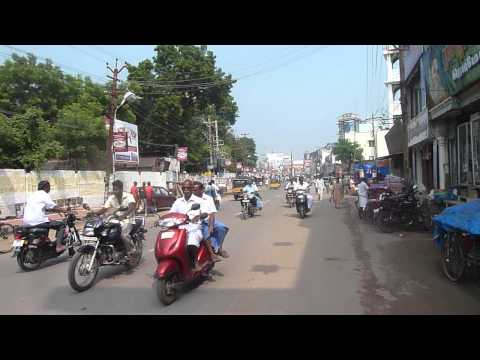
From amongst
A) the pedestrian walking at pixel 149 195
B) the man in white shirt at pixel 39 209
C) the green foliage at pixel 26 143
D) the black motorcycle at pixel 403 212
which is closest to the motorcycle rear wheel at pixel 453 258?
the black motorcycle at pixel 403 212

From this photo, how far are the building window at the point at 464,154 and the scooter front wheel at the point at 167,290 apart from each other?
1101 cm

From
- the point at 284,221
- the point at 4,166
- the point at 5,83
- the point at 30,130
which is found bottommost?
the point at 284,221

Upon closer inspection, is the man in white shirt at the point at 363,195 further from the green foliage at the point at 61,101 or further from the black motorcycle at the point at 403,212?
the green foliage at the point at 61,101

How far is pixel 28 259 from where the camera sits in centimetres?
873

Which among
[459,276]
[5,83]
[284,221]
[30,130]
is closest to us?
[459,276]

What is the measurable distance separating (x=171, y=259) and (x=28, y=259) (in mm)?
4183

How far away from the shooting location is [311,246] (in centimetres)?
1073

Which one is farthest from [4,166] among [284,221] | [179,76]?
[179,76]

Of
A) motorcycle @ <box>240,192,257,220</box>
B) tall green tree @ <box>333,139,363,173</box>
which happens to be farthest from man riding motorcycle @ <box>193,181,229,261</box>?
tall green tree @ <box>333,139,363,173</box>

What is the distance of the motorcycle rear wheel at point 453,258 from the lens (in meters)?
6.59

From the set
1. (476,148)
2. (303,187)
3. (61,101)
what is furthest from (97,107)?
(476,148)
